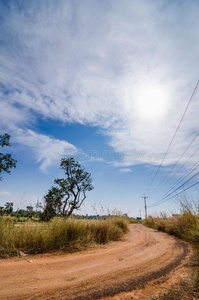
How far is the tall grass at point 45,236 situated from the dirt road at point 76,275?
1.60 ft

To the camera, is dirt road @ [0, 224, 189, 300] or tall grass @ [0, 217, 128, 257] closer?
dirt road @ [0, 224, 189, 300]

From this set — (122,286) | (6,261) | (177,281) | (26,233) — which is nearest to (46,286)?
(122,286)

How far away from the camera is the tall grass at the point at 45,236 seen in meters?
4.32

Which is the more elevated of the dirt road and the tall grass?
the tall grass

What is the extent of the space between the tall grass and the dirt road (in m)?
0.49

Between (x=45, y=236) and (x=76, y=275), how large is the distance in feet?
7.13

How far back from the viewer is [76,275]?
2.98m

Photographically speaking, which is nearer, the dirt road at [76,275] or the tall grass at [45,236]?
the dirt road at [76,275]

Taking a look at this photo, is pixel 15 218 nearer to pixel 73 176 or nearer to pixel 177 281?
pixel 177 281

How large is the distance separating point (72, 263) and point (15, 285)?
1.55 metres

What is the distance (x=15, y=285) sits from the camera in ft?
8.16

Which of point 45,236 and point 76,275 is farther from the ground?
point 45,236

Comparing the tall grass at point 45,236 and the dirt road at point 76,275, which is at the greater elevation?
the tall grass at point 45,236

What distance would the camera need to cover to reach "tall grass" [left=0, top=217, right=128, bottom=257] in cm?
432
